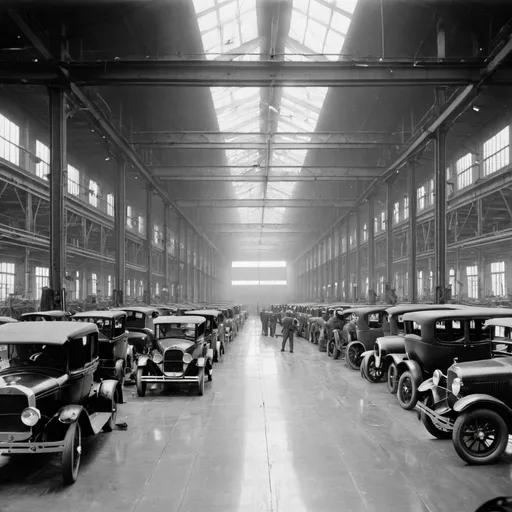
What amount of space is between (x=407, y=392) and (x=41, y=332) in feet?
22.6

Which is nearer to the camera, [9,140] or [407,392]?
[407,392]

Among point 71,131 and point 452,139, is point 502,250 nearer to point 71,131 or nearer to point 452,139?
point 452,139

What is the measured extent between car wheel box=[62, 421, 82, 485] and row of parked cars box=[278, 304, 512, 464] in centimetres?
492

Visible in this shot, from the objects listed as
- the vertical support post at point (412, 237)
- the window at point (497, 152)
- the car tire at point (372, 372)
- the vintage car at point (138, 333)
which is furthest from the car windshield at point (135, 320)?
the window at point (497, 152)

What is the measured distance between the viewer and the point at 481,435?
6773 mm

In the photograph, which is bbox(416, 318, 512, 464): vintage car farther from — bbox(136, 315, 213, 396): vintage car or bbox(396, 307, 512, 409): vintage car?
bbox(136, 315, 213, 396): vintage car

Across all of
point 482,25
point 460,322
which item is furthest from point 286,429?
point 482,25

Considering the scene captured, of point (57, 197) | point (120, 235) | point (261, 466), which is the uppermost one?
point (57, 197)

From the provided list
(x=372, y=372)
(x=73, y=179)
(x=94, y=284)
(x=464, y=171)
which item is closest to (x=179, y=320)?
(x=372, y=372)

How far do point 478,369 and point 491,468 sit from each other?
1310mm

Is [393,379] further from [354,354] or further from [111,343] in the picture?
[111,343]

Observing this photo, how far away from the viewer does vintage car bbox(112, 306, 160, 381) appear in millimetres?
13864

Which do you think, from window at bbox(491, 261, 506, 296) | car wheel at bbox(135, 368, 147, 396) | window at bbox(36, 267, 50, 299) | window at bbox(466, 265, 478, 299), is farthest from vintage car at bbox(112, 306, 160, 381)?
window at bbox(466, 265, 478, 299)

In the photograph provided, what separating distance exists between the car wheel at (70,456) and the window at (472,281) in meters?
34.3
